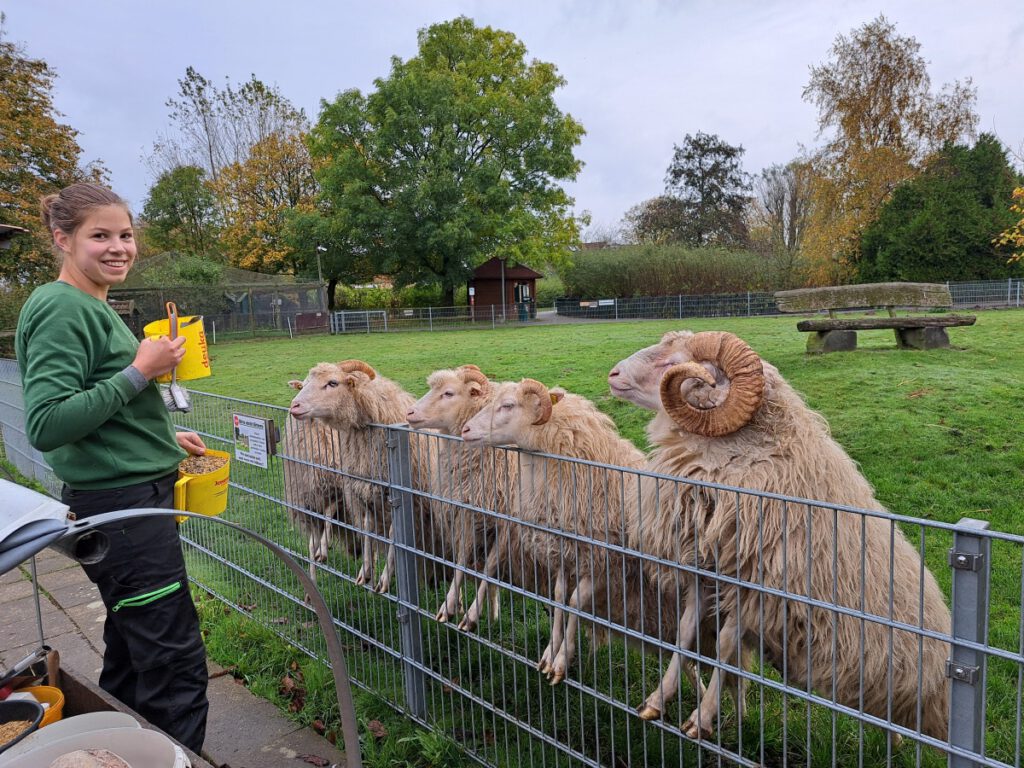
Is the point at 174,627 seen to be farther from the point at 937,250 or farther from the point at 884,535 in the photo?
the point at 937,250

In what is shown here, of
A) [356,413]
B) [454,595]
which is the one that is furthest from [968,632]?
[356,413]

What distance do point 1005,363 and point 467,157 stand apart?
85.8 ft

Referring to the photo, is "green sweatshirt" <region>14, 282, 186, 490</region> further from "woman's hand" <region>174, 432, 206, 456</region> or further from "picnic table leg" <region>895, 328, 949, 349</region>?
"picnic table leg" <region>895, 328, 949, 349</region>

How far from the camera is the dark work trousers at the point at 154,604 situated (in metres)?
2.21

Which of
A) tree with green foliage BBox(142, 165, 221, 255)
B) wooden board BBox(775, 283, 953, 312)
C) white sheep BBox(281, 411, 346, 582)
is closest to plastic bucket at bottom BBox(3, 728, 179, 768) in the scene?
white sheep BBox(281, 411, 346, 582)

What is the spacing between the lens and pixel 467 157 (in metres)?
31.7

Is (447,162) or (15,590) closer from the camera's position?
(15,590)

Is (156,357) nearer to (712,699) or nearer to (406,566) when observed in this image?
(406,566)

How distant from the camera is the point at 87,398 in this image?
79.4 inches

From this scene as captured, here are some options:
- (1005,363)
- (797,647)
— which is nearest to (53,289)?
(797,647)

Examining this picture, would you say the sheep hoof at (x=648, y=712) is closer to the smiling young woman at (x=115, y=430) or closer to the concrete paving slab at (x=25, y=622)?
the smiling young woman at (x=115, y=430)

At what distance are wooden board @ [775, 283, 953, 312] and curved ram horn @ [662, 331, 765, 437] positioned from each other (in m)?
9.46

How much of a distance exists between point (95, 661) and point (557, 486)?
275 centimetres

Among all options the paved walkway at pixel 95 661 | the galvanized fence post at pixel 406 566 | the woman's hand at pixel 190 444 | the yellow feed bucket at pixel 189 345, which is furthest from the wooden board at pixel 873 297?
the yellow feed bucket at pixel 189 345
